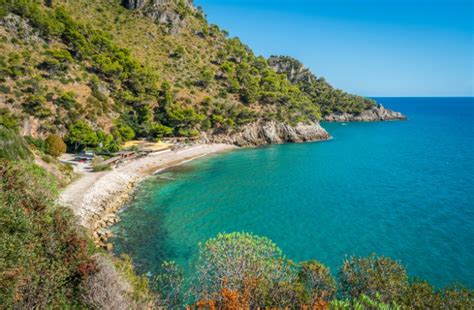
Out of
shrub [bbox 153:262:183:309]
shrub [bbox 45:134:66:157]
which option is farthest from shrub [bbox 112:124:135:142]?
shrub [bbox 153:262:183:309]

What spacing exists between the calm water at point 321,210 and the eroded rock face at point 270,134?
14897 millimetres

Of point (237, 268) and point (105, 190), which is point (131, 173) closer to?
point (105, 190)

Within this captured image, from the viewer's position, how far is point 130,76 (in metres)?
72.1

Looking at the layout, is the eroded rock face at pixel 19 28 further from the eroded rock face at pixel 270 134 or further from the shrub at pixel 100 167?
the eroded rock face at pixel 270 134

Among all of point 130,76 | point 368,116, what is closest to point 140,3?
point 130,76

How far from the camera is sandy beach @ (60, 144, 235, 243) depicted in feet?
91.3

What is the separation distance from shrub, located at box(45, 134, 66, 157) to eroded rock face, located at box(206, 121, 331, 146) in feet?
115

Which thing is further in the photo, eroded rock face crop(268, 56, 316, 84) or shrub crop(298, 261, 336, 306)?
eroded rock face crop(268, 56, 316, 84)

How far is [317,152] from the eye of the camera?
69.2 metres

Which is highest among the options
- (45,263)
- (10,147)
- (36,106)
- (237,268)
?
(36,106)

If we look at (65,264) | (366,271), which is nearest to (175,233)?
(65,264)

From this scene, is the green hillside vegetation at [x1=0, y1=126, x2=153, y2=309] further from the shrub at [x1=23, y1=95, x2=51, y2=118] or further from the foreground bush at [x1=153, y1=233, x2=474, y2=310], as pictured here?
the shrub at [x1=23, y1=95, x2=51, y2=118]

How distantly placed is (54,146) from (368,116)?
143739 millimetres

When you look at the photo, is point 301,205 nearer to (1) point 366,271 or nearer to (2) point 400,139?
(1) point 366,271
